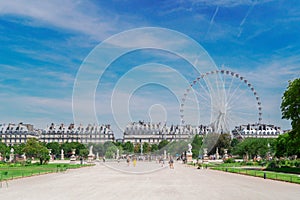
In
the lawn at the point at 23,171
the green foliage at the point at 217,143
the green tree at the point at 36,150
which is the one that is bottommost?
the lawn at the point at 23,171

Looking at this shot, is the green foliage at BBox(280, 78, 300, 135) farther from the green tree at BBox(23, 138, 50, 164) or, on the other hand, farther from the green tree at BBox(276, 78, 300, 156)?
the green tree at BBox(23, 138, 50, 164)

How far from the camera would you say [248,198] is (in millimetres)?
20781

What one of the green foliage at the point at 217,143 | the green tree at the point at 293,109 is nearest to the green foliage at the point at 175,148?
the green foliage at the point at 217,143

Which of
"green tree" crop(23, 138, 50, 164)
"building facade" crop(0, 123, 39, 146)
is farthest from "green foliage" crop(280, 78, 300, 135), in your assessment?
"building facade" crop(0, 123, 39, 146)

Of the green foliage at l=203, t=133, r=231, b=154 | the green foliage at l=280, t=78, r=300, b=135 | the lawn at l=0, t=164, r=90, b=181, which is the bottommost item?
the lawn at l=0, t=164, r=90, b=181

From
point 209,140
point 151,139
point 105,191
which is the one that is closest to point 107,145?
point 209,140

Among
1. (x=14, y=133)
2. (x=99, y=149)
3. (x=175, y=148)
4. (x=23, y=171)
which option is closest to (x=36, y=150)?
(x=23, y=171)

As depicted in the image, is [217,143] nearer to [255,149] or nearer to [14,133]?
[255,149]

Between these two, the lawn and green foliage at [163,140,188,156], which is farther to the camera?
green foliage at [163,140,188,156]

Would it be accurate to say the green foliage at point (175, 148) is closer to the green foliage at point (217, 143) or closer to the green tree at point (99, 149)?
the green foliage at point (217, 143)

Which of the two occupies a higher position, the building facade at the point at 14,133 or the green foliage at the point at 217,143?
the building facade at the point at 14,133

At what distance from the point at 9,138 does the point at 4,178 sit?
488 ft

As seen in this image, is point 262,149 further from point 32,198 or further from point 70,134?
point 70,134

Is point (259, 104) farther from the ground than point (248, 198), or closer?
farther from the ground
